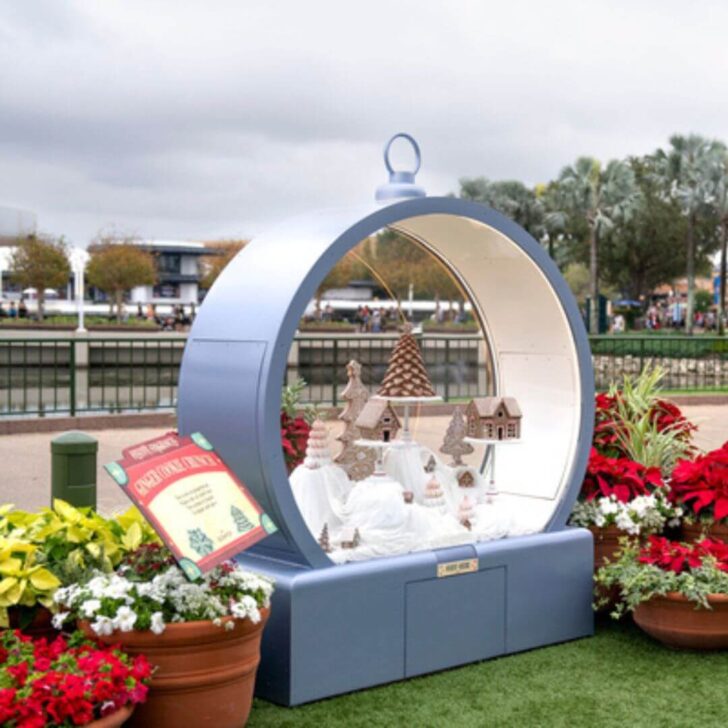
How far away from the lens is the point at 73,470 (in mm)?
6922

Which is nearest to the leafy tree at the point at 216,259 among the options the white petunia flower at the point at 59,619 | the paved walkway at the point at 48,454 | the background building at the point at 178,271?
the background building at the point at 178,271

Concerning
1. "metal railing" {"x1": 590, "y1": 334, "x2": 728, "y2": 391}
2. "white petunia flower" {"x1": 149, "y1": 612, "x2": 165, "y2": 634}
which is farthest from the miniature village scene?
"metal railing" {"x1": 590, "y1": 334, "x2": 728, "y2": 391}

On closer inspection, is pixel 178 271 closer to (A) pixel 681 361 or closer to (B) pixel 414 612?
(A) pixel 681 361

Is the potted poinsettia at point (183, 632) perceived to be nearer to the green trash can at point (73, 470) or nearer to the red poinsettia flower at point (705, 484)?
the green trash can at point (73, 470)

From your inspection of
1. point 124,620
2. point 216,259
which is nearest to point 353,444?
point 124,620

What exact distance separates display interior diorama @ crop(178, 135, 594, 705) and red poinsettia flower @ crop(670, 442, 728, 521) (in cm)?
73

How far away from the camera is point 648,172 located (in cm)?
7794

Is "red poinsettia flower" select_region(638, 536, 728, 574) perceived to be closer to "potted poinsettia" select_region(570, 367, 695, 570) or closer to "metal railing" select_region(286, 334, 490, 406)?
"potted poinsettia" select_region(570, 367, 695, 570)

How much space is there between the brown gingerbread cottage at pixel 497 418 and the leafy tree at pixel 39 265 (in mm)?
55550

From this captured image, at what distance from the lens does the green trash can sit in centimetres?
691

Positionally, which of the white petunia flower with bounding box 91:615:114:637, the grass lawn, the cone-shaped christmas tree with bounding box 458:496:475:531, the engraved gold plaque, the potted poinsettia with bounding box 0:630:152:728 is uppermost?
the cone-shaped christmas tree with bounding box 458:496:475:531

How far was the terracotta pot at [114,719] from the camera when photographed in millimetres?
3864

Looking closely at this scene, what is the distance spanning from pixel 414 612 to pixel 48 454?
9403 mm

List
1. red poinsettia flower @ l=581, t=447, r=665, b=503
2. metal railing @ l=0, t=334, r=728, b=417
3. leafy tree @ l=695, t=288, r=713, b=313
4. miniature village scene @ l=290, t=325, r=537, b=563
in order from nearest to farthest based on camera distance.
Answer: miniature village scene @ l=290, t=325, r=537, b=563 → red poinsettia flower @ l=581, t=447, r=665, b=503 → metal railing @ l=0, t=334, r=728, b=417 → leafy tree @ l=695, t=288, r=713, b=313
